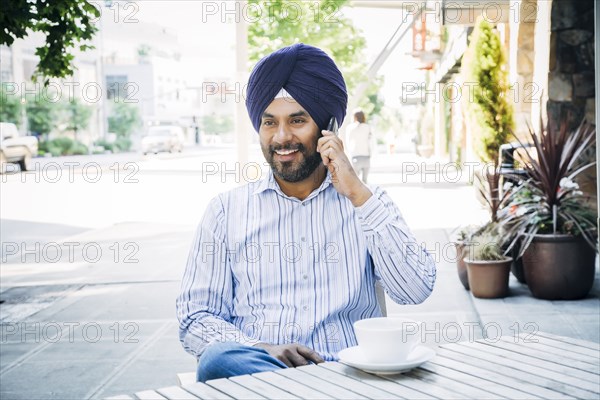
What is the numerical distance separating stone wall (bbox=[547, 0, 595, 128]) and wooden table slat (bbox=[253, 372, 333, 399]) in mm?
6589

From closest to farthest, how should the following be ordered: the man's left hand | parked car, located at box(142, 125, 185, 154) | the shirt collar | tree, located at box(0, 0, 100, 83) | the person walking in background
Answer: the man's left hand
the shirt collar
tree, located at box(0, 0, 100, 83)
the person walking in background
parked car, located at box(142, 125, 185, 154)

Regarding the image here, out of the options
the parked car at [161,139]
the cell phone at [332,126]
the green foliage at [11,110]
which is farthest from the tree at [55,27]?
the parked car at [161,139]

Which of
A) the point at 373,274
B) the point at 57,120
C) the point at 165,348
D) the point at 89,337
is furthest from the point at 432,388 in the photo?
the point at 57,120

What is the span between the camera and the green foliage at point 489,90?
40.5ft

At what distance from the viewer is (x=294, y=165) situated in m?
2.59

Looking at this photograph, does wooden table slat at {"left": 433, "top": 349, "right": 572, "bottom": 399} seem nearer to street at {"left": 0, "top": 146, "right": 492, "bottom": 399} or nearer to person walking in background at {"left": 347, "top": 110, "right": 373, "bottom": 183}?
street at {"left": 0, "top": 146, "right": 492, "bottom": 399}

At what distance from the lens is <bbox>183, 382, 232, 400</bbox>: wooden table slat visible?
1590mm

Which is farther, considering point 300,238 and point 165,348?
point 165,348

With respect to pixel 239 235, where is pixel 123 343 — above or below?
below

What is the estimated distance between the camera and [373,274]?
2615 millimetres

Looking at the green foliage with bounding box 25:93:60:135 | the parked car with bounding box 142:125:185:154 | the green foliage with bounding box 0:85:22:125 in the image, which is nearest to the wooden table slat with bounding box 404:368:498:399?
the green foliage with bounding box 0:85:22:125

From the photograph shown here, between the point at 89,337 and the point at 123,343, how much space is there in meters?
0.36

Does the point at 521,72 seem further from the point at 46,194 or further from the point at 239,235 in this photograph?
the point at 46,194

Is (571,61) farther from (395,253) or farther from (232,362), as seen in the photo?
(232,362)
